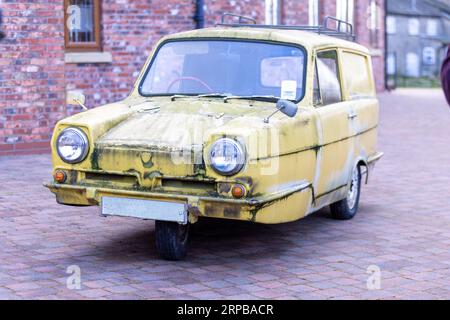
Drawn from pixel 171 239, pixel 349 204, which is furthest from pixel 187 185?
pixel 349 204

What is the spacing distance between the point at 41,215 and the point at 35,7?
5.10m

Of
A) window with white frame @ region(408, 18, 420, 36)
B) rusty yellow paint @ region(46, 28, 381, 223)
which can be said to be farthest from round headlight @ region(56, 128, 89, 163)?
window with white frame @ region(408, 18, 420, 36)

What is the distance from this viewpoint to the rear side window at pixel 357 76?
8.83m

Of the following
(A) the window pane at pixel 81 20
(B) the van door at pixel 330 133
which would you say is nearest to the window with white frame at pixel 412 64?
(A) the window pane at pixel 81 20

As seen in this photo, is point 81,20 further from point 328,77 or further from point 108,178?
point 108,178

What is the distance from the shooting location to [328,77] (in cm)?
819

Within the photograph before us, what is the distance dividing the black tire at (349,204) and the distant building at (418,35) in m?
61.6

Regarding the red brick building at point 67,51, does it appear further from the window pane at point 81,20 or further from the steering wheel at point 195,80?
the steering wheel at point 195,80

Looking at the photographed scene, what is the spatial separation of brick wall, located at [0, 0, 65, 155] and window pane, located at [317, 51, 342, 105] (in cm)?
563

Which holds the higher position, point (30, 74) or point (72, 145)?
point (30, 74)

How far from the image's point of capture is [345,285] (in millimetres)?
6316

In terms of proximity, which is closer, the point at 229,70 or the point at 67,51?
the point at 229,70

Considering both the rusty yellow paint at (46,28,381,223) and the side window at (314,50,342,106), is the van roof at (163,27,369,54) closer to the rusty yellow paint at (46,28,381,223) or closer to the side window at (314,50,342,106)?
the rusty yellow paint at (46,28,381,223)

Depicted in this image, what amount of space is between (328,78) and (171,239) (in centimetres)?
222
